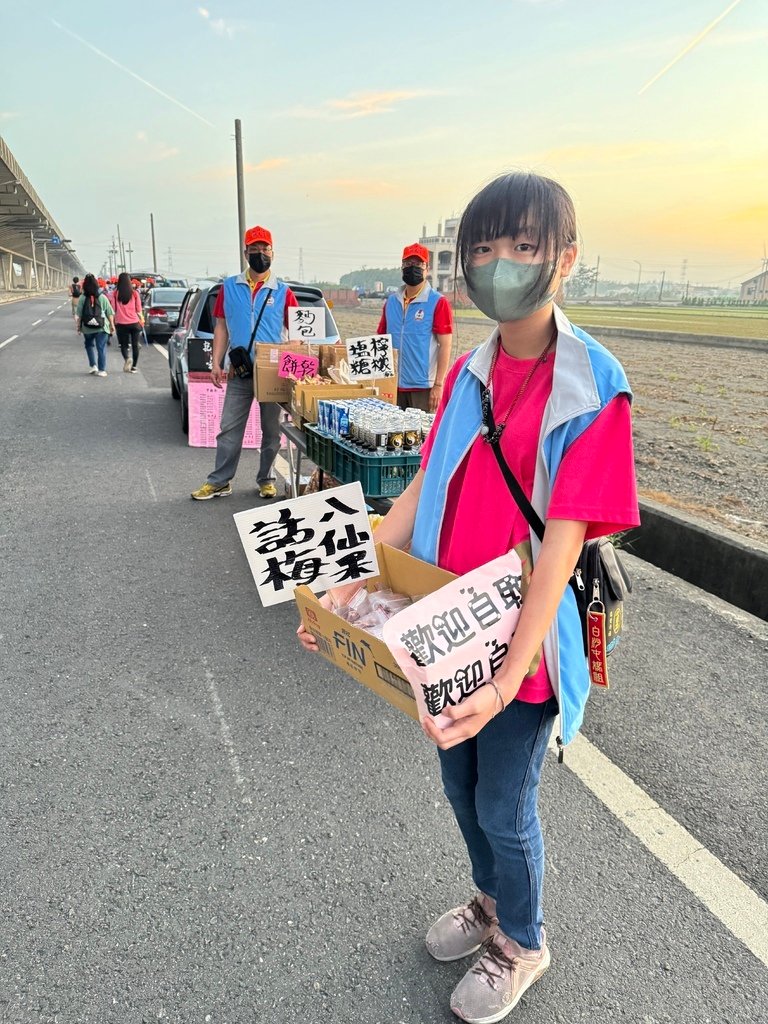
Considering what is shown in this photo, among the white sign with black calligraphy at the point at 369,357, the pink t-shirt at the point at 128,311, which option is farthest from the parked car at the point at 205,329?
the pink t-shirt at the point at 128,311

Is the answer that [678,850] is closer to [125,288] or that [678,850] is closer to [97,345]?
[125,288]

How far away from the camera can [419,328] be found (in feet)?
19.7

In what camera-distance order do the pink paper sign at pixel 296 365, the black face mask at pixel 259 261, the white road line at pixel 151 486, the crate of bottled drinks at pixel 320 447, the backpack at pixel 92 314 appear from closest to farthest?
the crate of bottled drinks at pixel 320 447
the pink paper sign at pixel 296 365
the black face mask at pixel 259 261
the white road line at pixel 151 486
the backpack at pixel 92 314

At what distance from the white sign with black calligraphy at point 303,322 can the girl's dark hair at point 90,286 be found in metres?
7.57

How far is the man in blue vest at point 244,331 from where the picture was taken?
225 inches

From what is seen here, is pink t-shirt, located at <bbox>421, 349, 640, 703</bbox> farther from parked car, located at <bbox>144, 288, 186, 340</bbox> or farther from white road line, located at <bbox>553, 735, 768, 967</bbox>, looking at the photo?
parked car, located at <bbox>144, 288, 186, 340</bbox>

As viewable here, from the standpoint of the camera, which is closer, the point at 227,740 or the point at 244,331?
the point at 227,740

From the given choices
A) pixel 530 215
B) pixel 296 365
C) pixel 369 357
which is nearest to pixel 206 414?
pixel 296 365

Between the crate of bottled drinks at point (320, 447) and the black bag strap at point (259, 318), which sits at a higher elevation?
the black bag strap at point (259, 318)

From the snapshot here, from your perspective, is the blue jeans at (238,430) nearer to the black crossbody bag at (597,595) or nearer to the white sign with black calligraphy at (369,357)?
the white sign with black calligraphy at (369,357)

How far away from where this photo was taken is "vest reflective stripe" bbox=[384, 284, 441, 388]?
596 centimetres

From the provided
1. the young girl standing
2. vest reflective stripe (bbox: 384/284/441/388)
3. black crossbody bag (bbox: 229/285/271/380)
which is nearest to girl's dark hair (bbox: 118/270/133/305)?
black crossbody bag (bbox: 229/285/271/380)

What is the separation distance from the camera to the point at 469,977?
1.82 meters

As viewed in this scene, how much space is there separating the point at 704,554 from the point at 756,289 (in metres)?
95.3
